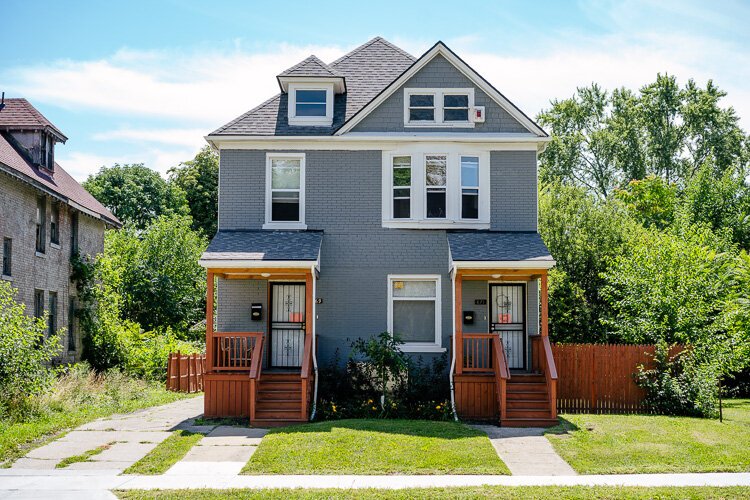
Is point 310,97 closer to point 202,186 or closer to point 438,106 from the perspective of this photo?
point 438,106

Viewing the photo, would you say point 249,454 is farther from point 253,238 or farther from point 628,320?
point 628,320

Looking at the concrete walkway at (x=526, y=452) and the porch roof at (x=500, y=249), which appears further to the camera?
the porch roof at (x=500, y=249)

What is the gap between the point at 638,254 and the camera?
74.1ft

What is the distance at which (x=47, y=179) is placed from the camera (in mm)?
25297

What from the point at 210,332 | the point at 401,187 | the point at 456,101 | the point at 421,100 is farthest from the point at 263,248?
the point at 456,101

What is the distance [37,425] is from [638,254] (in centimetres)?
1609

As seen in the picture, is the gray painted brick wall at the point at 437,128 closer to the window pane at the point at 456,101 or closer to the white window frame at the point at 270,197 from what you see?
the window pane at the point at 456,101

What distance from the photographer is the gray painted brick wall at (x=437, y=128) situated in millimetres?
19703

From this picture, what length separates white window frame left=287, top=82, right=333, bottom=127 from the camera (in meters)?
20.1

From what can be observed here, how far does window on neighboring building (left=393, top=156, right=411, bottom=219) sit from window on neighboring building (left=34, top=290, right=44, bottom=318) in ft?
39.0

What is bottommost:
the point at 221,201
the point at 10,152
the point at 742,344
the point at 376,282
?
the point at 742,344

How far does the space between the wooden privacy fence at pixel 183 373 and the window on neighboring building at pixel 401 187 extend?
8.43 meters

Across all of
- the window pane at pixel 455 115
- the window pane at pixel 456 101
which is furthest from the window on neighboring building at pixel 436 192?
the window pane at pixel 456 101

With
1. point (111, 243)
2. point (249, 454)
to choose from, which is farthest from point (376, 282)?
point (111, 243)
